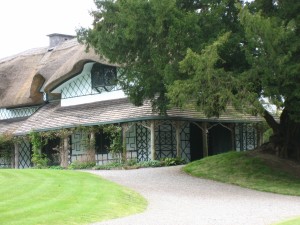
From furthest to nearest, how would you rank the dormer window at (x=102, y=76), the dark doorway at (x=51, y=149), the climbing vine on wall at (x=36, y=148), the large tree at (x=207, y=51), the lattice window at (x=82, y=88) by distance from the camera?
the dark doorway at (x=51, y=149) → the climbing vine on wall at (x=36, y=148) → the lattice window at (x=82, y=88) → the dormer window at (x=102, y=76) → the large tree at (x=207, y=51)

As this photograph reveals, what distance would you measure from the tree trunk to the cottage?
2.30m

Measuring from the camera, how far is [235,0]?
19.0 m

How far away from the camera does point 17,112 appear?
119 ft

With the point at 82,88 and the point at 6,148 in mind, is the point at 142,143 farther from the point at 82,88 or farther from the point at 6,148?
the point at 6,148

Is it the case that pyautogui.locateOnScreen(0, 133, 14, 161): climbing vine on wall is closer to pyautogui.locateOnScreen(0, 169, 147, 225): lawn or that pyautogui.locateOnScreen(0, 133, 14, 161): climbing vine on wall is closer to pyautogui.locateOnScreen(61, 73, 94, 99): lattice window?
pyautogui.locateOnScreen(61, 73, 94, 99): lattice window

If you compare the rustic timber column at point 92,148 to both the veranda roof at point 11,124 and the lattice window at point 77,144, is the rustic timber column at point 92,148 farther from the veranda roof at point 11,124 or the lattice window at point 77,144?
the veranda roof at point 11,124

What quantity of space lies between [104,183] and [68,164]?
13075 mm

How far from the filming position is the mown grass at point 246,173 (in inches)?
711

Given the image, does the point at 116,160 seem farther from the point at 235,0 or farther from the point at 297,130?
the point at 235,0

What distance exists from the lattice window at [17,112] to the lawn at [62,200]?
1796 centimetres

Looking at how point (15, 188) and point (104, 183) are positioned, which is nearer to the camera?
point (15, 188)

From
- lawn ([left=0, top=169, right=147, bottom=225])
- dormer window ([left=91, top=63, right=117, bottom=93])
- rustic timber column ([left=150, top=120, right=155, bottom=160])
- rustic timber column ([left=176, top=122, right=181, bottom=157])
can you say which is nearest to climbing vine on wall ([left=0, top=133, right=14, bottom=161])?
dormer window ([left=91, top=63, right=117, bottom=93])

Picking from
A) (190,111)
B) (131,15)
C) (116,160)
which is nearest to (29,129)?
(116,160)

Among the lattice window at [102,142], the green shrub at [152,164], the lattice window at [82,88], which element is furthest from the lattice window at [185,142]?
the lattice window at [82,88]
